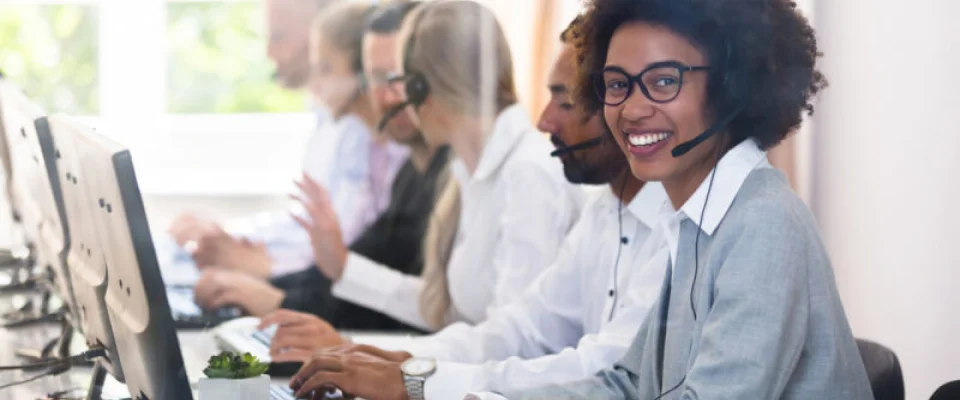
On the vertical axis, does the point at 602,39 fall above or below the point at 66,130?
above

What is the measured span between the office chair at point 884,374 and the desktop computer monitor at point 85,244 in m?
0.88

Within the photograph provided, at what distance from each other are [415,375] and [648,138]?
0.47m

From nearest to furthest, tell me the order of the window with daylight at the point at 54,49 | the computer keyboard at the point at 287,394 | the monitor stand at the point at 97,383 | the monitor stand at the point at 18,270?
the computer keyboard at the point at 287,394, the monitor stand at the point at 97,383, the monitor stand at the point at 18,270, the window with daylight at the point at 54,49

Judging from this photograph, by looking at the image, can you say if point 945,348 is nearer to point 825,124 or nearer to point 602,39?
point 825,124

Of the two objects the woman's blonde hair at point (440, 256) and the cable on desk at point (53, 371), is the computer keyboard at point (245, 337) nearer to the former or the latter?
the cable on desk at point (53, 371)

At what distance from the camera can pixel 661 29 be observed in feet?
4.17

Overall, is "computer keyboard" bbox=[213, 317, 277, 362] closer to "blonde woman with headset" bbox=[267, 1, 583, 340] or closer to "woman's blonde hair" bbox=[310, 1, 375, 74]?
"blonde woman with headset" bbox=[267, 1, 583, 340]

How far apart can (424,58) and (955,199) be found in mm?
1156

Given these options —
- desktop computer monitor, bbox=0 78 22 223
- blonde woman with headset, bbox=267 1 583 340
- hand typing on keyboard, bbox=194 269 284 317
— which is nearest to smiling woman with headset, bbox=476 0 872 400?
blonde woman with headset, bbox=267 1 583 340

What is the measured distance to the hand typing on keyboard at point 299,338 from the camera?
181cm

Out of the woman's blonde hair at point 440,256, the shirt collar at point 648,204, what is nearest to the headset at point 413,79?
the woman's blonde hair at point 440,256

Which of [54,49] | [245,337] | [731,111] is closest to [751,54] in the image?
[731,111]

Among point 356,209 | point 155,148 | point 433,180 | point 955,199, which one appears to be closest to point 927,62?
point 955,199

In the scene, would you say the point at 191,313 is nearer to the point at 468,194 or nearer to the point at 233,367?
the point at 468,194
